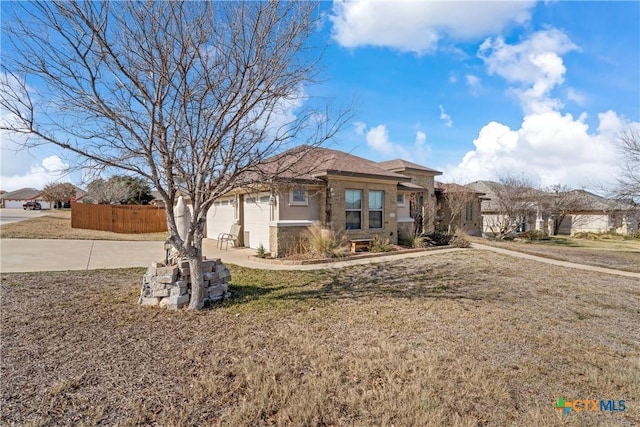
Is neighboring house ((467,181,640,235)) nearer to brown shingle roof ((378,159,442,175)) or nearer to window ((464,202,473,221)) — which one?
window ((464,202,473,221))

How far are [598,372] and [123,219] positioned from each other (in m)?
26.0

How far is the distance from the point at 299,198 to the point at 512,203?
18.8m

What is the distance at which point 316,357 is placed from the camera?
421cm

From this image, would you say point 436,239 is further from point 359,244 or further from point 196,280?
point 196,280

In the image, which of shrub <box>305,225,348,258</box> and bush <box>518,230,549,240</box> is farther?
bush <box>518,230,549,240</box>

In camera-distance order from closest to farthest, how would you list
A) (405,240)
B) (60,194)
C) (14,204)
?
(405,240)
(60,194)
(14,204)

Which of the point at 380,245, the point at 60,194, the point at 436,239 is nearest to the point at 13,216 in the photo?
the point at 60,194

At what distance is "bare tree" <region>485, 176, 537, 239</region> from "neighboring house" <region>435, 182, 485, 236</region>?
1.79 metres

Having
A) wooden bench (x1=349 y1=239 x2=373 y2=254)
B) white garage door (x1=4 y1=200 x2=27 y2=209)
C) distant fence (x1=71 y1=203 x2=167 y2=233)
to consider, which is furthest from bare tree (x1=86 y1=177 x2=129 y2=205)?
white garage door (x1=4 y1=200 x2=27 y2=209)

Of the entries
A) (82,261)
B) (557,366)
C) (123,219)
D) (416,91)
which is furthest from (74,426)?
(123,219)

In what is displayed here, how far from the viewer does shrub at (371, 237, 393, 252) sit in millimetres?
13578

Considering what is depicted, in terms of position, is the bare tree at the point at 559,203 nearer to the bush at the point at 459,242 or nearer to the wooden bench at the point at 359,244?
the bush at the point at 459,242

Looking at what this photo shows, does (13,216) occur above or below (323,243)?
above

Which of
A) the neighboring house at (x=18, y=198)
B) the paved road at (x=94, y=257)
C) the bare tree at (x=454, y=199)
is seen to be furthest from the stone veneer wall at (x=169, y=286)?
the neighboring house at (x=18, y=198)
